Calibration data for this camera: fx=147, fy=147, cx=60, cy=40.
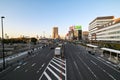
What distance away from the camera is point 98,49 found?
244 ft

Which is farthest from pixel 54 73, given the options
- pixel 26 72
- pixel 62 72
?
pixel 26 72

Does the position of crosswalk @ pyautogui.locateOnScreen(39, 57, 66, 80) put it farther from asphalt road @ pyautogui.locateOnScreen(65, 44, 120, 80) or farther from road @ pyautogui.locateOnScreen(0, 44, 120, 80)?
asphalt road @ pyautogui.locateOnScreen(65, 44, 120, 80)

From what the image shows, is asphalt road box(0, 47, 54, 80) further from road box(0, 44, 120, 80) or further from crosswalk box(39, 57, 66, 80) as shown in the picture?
crosswalk box(39, 57, 66, 80)

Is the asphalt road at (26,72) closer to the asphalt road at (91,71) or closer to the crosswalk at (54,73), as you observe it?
the crosswalk at (54,73)

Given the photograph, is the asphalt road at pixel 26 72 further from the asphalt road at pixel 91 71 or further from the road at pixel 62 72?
the asphalt road at pixel 91 71

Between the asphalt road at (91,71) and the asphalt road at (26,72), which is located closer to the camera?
the asphalt road at (26,72)

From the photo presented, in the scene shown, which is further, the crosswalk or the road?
the road

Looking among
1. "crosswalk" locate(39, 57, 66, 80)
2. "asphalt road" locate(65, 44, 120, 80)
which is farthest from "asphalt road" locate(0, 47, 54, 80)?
"asphalt road" locate(65, 44, 120, 80)

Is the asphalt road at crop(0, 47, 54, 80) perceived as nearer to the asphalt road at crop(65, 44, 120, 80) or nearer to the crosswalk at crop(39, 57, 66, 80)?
the crosswalk at crop(39, 57, 66, 80)

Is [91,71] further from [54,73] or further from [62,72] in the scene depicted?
[54,73]

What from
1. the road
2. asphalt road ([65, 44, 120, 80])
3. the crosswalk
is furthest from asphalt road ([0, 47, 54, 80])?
asphalt road ([65, 44, 120, 80])

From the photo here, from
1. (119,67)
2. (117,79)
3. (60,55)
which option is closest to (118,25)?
(60,55)

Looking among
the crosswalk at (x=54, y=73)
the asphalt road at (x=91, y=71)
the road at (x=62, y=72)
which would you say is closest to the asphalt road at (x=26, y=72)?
the road at (x=62, y=72)

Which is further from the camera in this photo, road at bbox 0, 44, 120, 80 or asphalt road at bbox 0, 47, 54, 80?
road at bbox 0, 44, 120, 80
